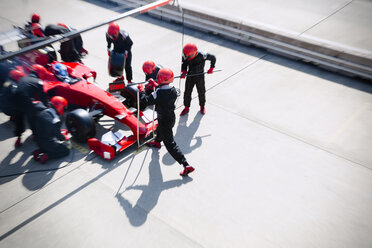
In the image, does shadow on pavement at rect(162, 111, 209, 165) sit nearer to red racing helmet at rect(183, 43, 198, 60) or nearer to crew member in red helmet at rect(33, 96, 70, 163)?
red racing helmet at rect(183, 43, 198, 60)

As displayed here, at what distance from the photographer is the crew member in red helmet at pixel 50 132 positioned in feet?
15.3

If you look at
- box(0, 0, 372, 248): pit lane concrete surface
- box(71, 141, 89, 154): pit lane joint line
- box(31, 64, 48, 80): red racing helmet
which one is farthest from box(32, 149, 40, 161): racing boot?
box(31, 64, 48, 80): red racing helmet

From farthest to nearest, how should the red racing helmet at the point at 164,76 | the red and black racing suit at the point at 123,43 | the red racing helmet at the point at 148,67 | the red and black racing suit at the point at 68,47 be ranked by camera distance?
the red and black racing suit at the point at 68,47 < the red and black racing suit at the point at 123,43 < the red racing helmet at the point at 148,67 < the red racing helmet at the point at 164,76

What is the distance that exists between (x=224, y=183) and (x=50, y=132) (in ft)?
10.3

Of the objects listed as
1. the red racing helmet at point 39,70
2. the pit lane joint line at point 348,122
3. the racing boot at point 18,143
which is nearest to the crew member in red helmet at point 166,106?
the red racing helmet at point 39,70

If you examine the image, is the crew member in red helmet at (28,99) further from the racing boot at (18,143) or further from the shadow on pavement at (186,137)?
the shadow on pavement at (186,137)

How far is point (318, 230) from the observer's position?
4.19m

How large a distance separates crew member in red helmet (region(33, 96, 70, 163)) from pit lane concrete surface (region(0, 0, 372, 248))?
0.60 feet

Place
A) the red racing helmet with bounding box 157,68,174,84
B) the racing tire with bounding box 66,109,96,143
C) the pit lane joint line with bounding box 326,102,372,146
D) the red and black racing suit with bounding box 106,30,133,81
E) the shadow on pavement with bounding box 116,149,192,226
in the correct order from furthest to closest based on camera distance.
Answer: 1. the red and black racing suit with bounding box 106,30,133,81
2. the pit lane joint line with bounding box 326,102,372,146
3. the racing tire with bounding box 66,109,96,143
4. the red racing helmet with bounding box 157,68,174,84
5. the shadow on pavement with bounding box 116,149,192,226

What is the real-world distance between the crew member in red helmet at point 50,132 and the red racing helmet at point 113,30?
7.27ft

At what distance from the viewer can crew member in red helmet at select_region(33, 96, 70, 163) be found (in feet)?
15.3

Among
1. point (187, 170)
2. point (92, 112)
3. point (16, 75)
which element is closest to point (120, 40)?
point (92, 112)

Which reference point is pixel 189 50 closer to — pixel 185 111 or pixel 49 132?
pixel 185 111

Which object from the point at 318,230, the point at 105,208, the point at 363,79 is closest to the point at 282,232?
the point at 318,230
